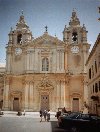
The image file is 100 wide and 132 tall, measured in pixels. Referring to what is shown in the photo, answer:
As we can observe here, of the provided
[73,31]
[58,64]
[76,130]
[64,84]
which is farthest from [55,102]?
[76,130]

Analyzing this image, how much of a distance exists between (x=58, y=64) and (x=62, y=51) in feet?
6.70

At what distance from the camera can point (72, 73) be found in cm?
3666

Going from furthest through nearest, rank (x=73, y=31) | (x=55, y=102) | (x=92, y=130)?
1. (x=73, y=31)
2. (x=55, y=102)
3. (x=92, y=130)

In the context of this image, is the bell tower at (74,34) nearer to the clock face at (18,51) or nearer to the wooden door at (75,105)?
the clock face at (18,51)

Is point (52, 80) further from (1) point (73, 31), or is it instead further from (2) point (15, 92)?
(1) point (73, 31)

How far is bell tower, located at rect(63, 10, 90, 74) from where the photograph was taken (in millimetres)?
36969

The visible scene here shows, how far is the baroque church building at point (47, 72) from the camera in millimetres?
35906

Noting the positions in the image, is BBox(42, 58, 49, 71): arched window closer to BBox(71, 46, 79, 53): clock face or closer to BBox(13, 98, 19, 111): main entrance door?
BBox(71, 46, 79, 53): clock face

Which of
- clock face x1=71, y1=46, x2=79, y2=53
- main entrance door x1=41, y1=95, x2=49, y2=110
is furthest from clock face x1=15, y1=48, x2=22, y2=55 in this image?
clock face x1=71, y1=46, x2=79, y2=53

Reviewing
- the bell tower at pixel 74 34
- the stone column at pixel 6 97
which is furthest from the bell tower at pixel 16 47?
the bell tower at pixel 74 34

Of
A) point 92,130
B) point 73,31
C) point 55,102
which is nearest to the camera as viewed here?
point 92,130

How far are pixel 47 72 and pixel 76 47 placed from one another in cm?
577

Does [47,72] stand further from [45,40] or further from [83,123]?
[83,123]

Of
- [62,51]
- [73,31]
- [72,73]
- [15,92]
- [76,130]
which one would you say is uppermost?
[73,31]
